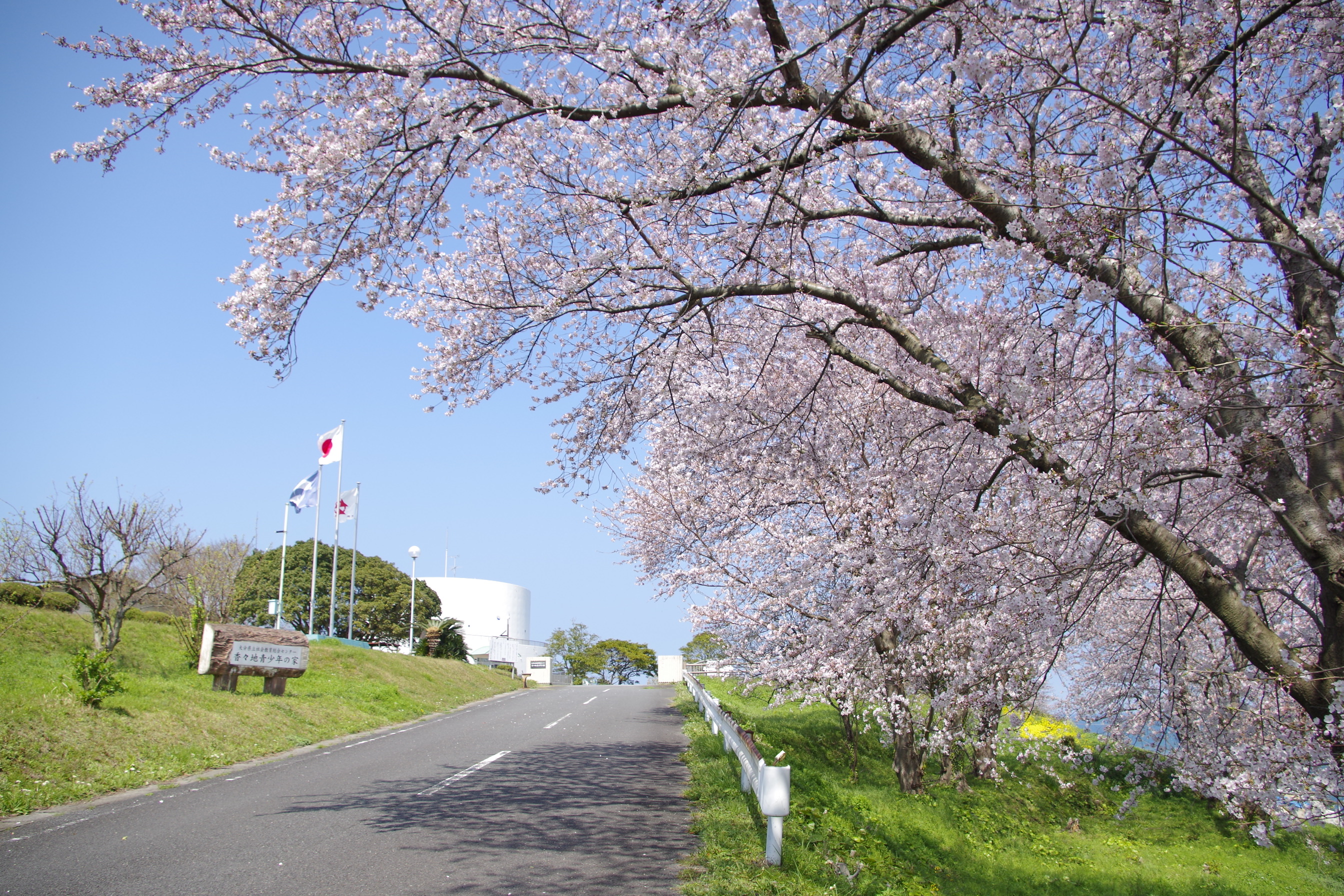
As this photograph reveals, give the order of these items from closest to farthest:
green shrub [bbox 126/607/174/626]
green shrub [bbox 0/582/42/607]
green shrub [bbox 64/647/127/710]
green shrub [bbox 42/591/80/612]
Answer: green shrub [bbox 64/647/127/710] → green shrub [bbox 0/582/42/607] → green shrub [bbox 42/591/80/612] → green shrub [bbox 126/607/174/626]

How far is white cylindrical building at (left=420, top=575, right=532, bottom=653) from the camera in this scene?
250 feet

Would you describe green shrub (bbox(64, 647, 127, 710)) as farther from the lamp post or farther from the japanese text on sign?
the lamp post

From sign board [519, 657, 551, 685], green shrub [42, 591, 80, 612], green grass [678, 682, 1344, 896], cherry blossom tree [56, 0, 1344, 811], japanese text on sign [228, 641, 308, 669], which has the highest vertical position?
cherry blossom tree [56, 0, 1344, 811]

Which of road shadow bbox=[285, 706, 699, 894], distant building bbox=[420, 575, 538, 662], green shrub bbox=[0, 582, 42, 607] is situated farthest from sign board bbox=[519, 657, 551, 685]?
road shadow bbox=[285, 706, 699, 894]

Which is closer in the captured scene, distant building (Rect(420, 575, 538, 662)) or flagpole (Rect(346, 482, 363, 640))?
flagpole (Rect(346, 482, 363, 640))

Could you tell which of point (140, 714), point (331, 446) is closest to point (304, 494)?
point (331, 446)

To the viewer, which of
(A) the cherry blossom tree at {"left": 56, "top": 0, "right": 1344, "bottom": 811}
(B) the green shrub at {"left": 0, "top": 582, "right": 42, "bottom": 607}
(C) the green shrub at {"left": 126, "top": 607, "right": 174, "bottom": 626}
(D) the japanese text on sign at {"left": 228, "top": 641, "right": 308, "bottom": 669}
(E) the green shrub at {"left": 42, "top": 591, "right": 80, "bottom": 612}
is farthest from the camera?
(C) the green shrub at {"left": 126, "top": 607, "right": 174, "bottom": 626}

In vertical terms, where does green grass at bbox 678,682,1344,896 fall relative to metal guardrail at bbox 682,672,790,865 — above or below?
below

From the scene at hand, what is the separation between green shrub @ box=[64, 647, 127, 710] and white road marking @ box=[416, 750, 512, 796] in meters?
5.36

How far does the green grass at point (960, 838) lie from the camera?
6.25 m

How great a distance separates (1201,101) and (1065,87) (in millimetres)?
1349

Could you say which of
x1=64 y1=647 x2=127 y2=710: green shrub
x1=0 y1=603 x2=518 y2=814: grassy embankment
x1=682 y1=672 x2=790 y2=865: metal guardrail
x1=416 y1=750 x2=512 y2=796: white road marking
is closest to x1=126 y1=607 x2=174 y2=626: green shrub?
x1=0 y1=603 x2=518 y2=814: grassy embankment

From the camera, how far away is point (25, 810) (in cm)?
714

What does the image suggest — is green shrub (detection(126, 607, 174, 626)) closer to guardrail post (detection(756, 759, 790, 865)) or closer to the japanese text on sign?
the japanese text on sign
